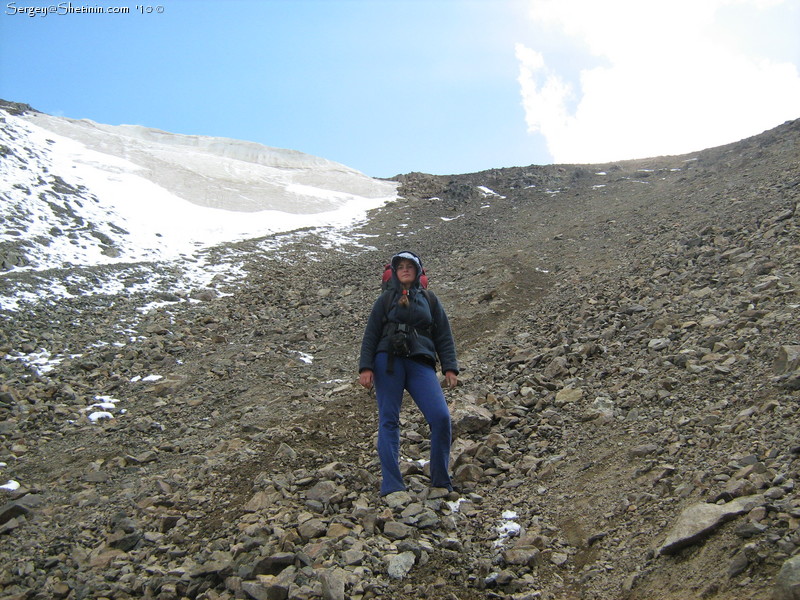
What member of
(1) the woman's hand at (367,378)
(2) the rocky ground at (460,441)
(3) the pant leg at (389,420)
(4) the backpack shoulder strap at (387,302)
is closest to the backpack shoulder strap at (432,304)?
(4) the backpack shoulder strap at (387,302)

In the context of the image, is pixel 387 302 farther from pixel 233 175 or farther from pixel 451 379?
pixel 233 175

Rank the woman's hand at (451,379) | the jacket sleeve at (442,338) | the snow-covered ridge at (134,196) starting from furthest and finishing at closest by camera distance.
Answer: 1. the snow-covered ridge at (134,196)
2. the jacket sleeve at (442,338)
3. the woman's hand at (451,379)

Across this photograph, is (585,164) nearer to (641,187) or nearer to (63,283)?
(641,187)

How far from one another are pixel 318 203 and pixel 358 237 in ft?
18.1

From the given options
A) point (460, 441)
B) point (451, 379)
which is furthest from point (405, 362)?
Result: point (460, 441)

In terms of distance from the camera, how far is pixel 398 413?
5.03 meters

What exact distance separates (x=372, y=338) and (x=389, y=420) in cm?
74

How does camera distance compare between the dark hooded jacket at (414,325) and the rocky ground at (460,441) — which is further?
the dark hooded jacket at (414,325)

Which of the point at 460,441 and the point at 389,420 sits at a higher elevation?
the point at 389,420

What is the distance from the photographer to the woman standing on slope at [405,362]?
490 cm

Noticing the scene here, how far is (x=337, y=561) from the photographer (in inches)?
153

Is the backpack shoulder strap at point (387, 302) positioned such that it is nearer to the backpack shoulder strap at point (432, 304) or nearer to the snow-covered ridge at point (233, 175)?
the backpack shoulder strap at point (432, 304)

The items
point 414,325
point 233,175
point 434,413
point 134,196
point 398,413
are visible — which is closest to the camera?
point 434,413

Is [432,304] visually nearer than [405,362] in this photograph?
No
